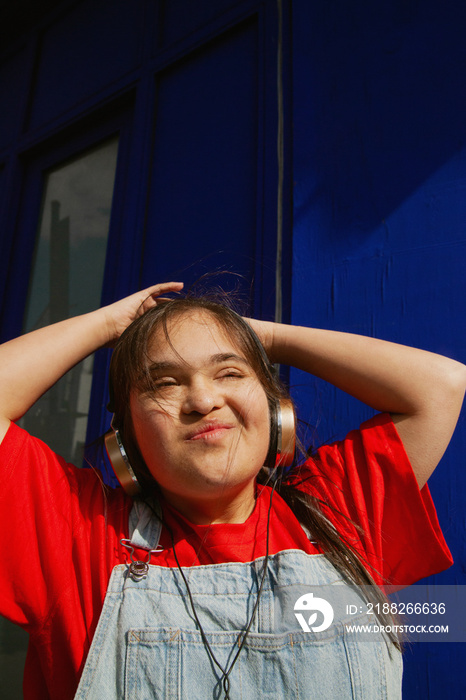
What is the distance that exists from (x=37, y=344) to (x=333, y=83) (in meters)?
1.44

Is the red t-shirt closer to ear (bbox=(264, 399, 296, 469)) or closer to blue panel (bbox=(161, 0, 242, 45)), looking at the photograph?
ear (bbox=(264, 399, 296, 469))

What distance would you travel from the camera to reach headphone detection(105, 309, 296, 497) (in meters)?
1.14

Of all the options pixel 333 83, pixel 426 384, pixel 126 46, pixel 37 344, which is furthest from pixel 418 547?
pixel 126 46

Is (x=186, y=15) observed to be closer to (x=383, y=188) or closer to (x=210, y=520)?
(x=383, y=188)

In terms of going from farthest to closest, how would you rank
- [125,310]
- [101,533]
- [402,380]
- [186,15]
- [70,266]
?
[70,266] → [186,15] → [125,310] → [402,380] → [101,533]

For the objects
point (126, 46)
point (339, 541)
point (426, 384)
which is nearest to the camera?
point (339, 541)

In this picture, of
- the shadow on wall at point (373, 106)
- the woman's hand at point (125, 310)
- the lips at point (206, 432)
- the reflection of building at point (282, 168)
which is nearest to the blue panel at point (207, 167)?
the reflection of building at point (282, 168)

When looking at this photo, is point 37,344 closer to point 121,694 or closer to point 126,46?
point 121,694

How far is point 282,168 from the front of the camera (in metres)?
1.81

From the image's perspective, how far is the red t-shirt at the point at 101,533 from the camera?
1.01 m

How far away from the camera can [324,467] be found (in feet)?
4.06

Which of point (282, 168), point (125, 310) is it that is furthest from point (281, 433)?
point (282, 168)

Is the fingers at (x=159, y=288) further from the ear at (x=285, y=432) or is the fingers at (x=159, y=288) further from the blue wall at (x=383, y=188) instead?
the ear at (x=285, y=432)

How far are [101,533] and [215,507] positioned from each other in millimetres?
275
